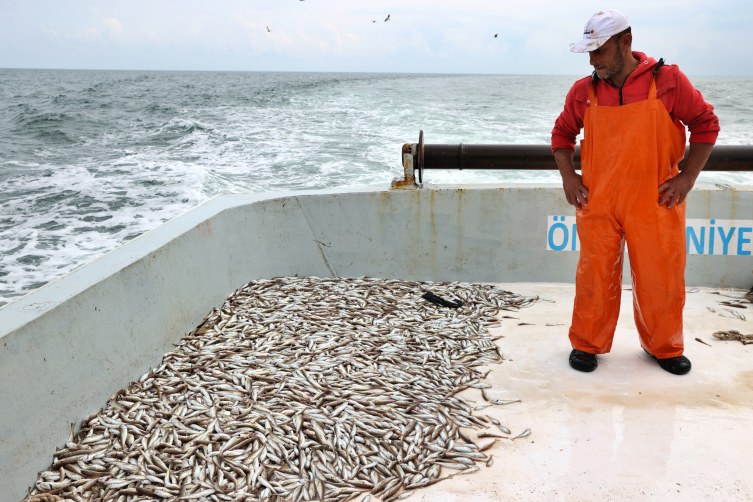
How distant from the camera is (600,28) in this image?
2900mm

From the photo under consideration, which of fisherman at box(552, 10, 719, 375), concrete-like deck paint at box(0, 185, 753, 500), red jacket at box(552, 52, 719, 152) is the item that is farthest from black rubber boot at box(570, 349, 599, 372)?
concrete-like deck paint at box(0, 185, 753, 500)

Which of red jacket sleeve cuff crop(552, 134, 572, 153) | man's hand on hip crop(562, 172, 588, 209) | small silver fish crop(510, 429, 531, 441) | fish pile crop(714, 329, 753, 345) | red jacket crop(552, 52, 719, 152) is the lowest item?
small silver fish crop(510, 429, 531, 441)

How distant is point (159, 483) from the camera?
96.6 inches

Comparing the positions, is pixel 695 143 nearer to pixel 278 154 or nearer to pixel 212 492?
pixel 212 492

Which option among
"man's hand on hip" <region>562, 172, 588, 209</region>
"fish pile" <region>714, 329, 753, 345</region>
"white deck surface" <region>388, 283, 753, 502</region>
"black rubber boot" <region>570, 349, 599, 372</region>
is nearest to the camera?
"white deck surface" <region>388, 283, 753, 502</region>

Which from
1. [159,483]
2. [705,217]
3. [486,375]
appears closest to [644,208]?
[486,375]

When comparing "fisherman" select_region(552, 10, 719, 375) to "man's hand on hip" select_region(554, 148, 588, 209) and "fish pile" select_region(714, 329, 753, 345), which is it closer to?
"man's hand on hip" select_region(554, 148, 588, 209)

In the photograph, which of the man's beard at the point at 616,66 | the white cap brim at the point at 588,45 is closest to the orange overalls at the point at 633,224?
the man's beard at the point at 616,66

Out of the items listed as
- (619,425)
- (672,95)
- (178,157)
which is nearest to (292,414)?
(619,425)

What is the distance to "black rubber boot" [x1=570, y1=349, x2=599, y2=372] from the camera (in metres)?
3.47

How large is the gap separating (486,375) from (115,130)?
22.2 meters

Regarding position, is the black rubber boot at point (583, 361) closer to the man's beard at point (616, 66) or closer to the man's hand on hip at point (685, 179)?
the man's hand on hip at point (685, 179)

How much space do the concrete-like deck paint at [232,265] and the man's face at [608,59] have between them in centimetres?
194

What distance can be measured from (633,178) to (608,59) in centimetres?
68
